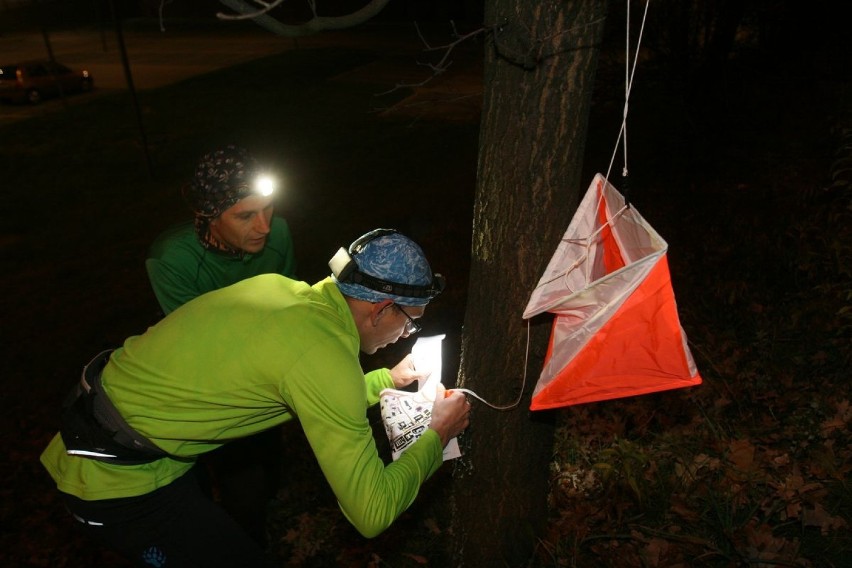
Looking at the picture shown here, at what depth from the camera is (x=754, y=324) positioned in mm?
4527

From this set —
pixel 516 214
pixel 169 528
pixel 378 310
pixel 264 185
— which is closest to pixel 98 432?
pixel 169 528

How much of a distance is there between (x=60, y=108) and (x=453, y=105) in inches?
419

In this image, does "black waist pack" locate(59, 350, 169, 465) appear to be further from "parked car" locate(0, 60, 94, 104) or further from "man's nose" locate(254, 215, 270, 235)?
"parked car" locate(0, 60, 94, 104)

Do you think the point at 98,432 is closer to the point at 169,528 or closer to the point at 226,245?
the point at 169,528

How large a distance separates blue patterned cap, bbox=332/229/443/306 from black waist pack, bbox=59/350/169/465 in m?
0.86

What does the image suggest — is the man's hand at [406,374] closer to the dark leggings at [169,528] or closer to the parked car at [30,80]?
the dark leggings at [169,528]

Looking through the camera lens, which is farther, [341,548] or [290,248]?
[341,548]

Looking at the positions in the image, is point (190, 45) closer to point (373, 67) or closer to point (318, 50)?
point (318, 50)

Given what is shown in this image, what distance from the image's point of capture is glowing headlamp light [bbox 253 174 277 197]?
2.69 m

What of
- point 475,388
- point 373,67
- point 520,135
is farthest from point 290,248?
point 373,67

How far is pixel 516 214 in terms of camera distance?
2.17 m

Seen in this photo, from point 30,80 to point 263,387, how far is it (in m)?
18.5

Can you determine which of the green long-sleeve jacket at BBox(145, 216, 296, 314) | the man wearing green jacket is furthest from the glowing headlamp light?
the man wearing green jacket

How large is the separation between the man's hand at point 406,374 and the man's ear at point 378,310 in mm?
485
